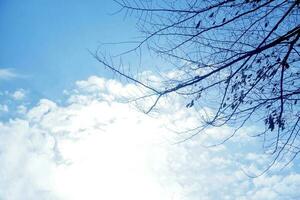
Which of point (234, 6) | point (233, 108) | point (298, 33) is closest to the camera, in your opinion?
point (298, 33)

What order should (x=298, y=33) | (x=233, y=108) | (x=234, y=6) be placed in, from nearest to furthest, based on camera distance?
(x=298, y=33) → (x=234, y=6) → (x=233, y=108)

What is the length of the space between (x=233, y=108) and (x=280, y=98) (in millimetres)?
586

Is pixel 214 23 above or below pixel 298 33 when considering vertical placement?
above

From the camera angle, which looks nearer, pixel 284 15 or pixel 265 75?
pixel 284 15

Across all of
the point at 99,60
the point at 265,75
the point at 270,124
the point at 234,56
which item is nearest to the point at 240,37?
the point at 234,56

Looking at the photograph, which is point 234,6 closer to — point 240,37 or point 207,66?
point 240,37

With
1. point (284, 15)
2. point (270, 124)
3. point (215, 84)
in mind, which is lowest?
point (270, 124)

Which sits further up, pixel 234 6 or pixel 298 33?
pixel 234 6

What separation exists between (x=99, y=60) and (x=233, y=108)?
5.98 ft

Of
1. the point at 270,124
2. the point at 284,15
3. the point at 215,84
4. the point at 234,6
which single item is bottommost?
the point at 270,124

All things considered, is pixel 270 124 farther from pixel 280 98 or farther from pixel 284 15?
pixel 284 15

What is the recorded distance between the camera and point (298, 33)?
4.18 metres

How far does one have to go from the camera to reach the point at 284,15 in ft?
13.8

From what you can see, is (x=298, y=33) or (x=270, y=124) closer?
(x=298, y=33)
